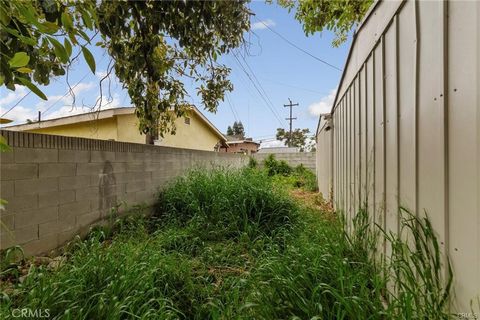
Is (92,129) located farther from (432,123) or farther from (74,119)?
(432,123)

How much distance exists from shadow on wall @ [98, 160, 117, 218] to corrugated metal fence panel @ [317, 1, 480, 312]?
295 cm

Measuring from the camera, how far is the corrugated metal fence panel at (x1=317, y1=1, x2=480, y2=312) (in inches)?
36.4

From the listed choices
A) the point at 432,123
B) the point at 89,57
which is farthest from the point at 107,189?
the point at 432,123

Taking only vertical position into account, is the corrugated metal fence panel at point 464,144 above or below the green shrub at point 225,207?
above

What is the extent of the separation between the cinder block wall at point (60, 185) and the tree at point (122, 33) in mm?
704

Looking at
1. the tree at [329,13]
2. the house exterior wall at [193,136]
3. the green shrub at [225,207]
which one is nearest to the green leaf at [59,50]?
the green shrub at [225,207]

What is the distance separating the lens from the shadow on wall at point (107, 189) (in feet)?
11.3

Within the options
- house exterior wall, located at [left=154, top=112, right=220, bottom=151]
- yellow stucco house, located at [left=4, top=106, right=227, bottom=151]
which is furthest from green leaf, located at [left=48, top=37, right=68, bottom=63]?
house exterior wall, located at [left=154, top=112, right=220, bottom=151]

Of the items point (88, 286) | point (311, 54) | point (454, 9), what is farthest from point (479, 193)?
point (311, 54)

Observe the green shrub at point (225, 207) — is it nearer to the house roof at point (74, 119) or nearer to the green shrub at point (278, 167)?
the house roof at point (74, 119)

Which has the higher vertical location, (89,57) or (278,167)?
(89,57)

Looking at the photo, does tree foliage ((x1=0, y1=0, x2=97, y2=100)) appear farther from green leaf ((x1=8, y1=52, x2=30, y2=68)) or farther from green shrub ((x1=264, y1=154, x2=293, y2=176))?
green shrub ((x1=264, y1=154, x2=293, y2=176))

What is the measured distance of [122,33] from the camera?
2.37 meters

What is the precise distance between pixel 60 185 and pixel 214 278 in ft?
5.83
